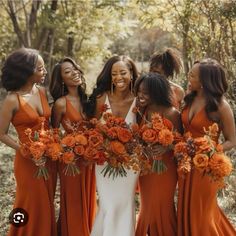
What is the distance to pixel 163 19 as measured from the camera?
410 inches

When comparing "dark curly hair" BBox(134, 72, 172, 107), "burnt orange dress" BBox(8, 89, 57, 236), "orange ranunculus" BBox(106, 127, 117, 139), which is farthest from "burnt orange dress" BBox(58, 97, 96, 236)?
"dark curly hair" BBox(134, 72, 172, 107)

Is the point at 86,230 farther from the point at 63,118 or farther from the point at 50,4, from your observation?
the point at 50,4

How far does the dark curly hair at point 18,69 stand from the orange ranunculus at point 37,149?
2.35 feet

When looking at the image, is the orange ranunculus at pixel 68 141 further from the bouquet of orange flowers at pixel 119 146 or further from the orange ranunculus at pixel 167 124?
the orange ranunculus at pixel 167 124

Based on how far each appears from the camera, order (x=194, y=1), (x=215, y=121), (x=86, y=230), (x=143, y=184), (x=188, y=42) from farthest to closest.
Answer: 1. (x=188, y=42)
2. (x=194, y=1)
3. (x=86, y=230)
4. (x=143, y=184)
5. (x=215, y=121)

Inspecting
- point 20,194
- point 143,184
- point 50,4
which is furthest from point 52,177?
point 50,4

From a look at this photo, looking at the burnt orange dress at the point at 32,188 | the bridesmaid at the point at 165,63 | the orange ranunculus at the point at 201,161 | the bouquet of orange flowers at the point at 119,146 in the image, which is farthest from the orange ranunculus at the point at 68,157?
the bridesmaid at the point at 165,63

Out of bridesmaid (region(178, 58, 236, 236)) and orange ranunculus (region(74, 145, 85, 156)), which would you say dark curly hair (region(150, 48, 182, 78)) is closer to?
bridesmaid (region(178, 58, 236, 236))

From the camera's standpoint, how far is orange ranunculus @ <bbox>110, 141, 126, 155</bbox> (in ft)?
12.2

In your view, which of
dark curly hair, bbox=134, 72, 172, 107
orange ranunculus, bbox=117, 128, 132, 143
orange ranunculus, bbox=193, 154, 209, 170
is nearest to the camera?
orange ranunculus, bbox=193, 154, 209, 170

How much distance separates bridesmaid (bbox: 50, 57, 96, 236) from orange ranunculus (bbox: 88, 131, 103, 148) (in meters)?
0.64

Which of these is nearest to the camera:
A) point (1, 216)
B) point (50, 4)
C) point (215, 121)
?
point (215, 121)

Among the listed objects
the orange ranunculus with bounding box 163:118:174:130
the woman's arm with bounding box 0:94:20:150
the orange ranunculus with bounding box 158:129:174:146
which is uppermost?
the woman's arm with bounding box 0:94:20:150

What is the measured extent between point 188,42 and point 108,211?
25.3ft
